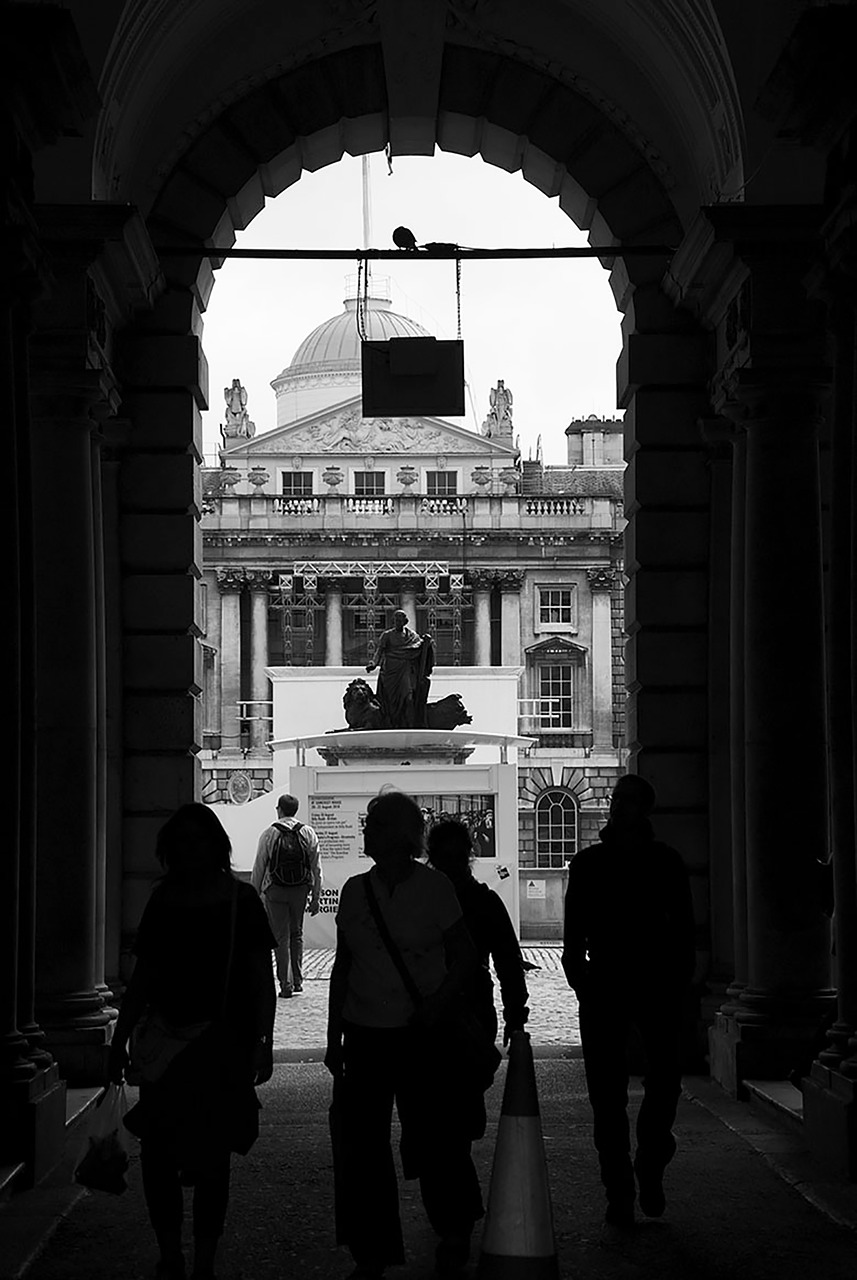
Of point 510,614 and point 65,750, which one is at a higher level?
point 510,614

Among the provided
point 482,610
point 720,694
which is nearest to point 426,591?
point 482,610

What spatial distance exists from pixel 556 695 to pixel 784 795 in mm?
65439

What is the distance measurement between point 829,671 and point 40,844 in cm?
478

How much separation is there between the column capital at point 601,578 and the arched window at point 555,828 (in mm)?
9507

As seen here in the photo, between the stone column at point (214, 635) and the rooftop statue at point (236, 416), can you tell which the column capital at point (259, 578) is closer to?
the stone column at point (214, 635)

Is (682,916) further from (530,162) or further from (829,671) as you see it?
(530,162)

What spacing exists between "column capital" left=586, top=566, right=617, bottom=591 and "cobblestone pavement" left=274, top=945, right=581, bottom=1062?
5320cm

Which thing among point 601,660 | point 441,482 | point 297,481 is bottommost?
point 601,660

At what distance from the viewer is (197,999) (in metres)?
6.41

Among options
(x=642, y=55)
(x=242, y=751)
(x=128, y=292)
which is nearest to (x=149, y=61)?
(x=128, y=292)

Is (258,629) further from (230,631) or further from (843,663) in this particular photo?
(843,663)

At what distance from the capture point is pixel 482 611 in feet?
257

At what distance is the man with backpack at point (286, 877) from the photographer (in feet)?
Answer: 61.8

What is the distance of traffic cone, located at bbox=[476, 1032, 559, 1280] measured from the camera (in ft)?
20.3
